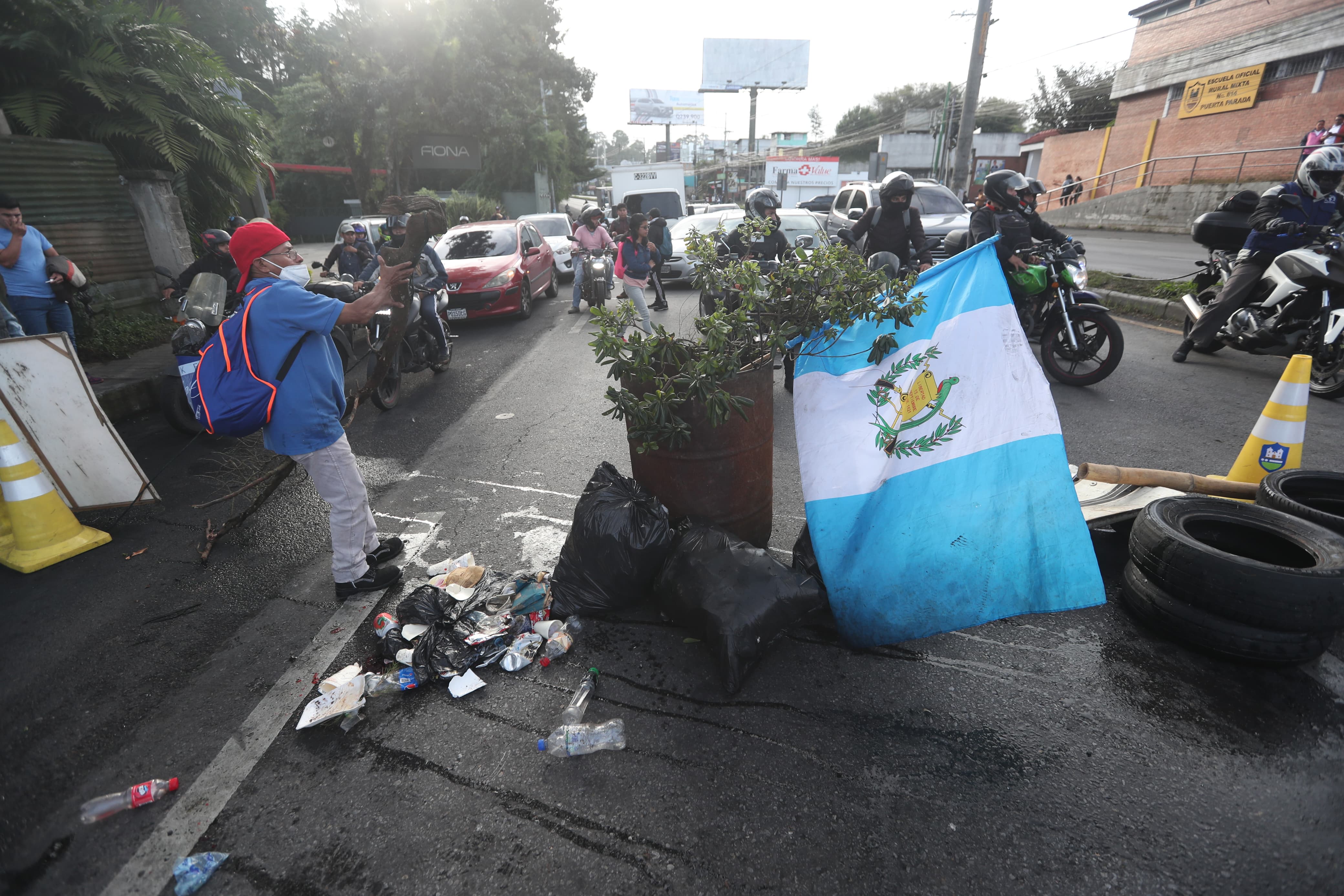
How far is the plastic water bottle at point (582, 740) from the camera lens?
234 centimetres

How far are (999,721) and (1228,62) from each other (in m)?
29.8

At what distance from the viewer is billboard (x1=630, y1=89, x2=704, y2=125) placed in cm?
6184

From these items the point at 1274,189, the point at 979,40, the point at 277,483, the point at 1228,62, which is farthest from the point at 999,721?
the point at 1228,62

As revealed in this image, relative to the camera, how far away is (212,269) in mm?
6746

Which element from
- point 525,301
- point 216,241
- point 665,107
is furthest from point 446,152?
point 665,107

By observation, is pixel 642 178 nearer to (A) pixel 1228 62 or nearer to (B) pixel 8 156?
(B) pixel 8 156

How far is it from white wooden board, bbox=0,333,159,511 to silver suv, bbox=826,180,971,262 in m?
10.8

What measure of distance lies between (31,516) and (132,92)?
26.2 feet

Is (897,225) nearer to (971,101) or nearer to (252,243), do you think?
(252,243)

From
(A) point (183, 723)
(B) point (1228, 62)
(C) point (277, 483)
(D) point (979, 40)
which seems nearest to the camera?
(A) point (183, 723)

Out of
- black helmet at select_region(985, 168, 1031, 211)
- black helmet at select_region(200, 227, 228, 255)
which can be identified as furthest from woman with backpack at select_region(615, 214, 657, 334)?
black helmet at select_region(200, 227, 228, 255)

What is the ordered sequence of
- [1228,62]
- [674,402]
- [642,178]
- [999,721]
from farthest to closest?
[642,178] < [1228,62] < [674,402] < [999,721]

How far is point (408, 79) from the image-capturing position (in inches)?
1014

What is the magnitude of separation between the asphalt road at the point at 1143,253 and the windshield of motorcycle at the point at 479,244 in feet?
34.5
